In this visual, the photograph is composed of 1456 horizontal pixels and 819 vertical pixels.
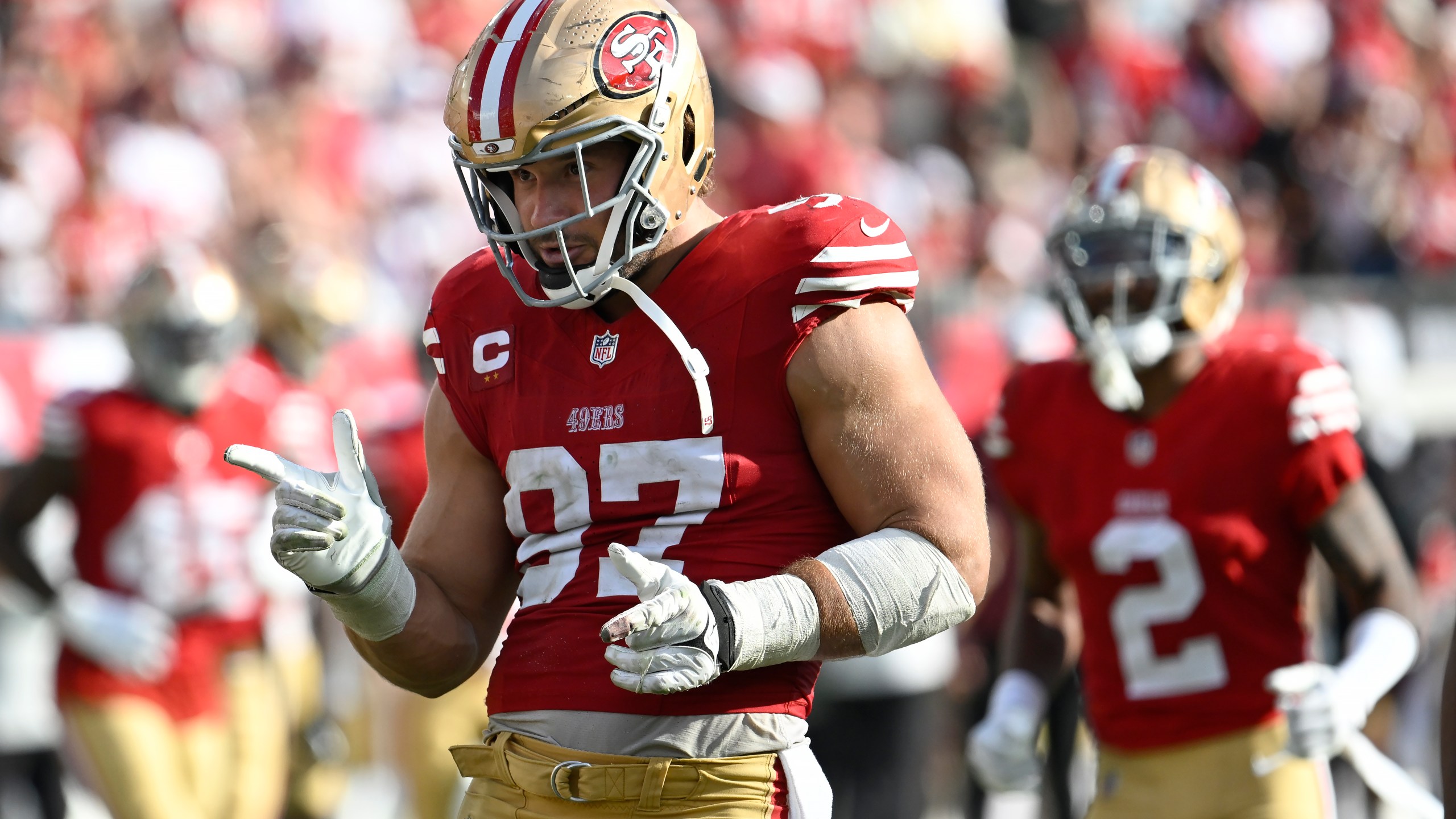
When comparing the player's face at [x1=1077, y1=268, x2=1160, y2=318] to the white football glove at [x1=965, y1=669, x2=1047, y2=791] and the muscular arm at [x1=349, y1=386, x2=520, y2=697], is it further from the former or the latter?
the muscular arm at [x1=349, y1=386, x2=520, y2=697]

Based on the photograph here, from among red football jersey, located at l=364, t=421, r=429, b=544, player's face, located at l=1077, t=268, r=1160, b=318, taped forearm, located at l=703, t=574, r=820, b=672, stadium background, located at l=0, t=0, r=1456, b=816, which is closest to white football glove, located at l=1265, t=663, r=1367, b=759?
player's face, located at l=1077, t=268, r=1160, b=318

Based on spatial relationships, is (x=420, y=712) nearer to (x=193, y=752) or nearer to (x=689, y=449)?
(x=193, y=752)

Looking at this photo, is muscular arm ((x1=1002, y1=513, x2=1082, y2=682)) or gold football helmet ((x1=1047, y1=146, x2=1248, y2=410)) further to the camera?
muscular arm ((x1=1002, y1=513, x2=1082, y2=682))

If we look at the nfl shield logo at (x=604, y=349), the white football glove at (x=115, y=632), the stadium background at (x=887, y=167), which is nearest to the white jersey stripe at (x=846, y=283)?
the nfl shield logo at (x=604, y=349)

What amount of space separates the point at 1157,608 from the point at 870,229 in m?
1.73

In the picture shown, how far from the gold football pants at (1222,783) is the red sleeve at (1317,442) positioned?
0.46 m

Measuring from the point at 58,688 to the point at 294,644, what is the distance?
90 cm

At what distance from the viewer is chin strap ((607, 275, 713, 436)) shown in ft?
8.38

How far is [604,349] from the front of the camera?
2684 mm

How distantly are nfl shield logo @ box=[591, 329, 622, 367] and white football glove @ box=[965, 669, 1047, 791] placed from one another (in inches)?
73.6

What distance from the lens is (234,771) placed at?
5.77 meters

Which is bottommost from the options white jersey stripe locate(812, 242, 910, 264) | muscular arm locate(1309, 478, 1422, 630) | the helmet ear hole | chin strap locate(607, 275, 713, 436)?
muscular arm locate(1309, 478, 1422, 630)

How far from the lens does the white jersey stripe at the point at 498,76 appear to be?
103 inches

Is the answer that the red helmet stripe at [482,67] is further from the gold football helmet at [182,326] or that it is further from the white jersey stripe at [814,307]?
the gold football helmet at [182,326]
